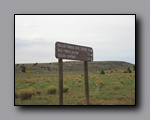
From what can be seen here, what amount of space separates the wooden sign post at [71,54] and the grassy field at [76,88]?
40mm

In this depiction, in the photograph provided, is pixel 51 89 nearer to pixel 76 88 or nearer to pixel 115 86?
pixel 76 88

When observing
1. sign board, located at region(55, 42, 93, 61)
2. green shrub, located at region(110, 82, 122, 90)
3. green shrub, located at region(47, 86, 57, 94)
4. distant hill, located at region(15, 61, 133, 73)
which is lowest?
green shrub, located at region(47, 86, 57, 94)

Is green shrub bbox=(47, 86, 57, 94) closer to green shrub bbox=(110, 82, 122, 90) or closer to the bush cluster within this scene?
the bush cluster

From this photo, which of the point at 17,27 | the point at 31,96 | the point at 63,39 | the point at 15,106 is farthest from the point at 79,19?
the point at 15,106

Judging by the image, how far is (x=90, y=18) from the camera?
282cm

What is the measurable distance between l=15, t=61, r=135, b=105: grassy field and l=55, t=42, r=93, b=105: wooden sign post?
0.04 meters

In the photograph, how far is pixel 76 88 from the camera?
284cm

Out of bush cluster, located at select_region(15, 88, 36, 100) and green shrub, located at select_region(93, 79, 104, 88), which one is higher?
green shrub, located at select_region(93, 79, 104, 88)

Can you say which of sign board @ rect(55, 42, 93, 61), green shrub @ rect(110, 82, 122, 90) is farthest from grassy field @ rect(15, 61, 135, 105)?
sign board @ rect(55, 42, 93, 61)

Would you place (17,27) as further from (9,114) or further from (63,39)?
(9,114)

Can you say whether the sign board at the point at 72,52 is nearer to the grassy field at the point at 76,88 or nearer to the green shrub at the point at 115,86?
the grassy field at the point at 76,88

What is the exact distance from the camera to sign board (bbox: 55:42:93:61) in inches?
109

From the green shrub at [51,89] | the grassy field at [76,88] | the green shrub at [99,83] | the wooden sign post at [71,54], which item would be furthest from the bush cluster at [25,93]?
the green shrub at [99,83]

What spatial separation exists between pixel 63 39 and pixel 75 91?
0.66 m
